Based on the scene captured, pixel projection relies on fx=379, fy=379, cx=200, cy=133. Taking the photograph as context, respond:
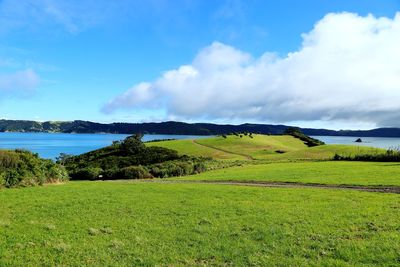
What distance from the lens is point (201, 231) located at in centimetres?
A: 1480

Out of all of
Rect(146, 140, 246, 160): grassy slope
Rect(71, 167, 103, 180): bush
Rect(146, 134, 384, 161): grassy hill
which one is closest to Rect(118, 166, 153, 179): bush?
Rect(71, 167, 103, 180): bush

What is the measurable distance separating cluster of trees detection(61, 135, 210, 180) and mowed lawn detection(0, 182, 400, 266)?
29213mm

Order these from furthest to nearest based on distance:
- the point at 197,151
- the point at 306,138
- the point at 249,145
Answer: the point at 306,138 → the point at 249,145 → the point at 197,151

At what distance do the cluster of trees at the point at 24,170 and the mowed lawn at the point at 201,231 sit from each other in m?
7.34

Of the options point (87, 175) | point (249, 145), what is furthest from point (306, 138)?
point (87, 175)

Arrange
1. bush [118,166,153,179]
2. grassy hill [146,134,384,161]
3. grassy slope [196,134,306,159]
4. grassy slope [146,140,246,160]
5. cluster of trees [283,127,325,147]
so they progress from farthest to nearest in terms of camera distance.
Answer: cluster of trees [283,127,325,147] → grassy slope [196,134,306,159] → grassy slope [146,140,246,160] → grassy hill [146,134,384,161] → bush [118,166,153,179]

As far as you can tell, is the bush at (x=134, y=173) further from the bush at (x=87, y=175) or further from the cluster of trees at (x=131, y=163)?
the bush at (x=87, y=175)

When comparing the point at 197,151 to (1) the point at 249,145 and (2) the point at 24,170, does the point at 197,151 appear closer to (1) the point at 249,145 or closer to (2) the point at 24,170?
(1) the point at 249,145

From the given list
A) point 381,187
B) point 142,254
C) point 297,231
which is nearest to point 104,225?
point 142,254

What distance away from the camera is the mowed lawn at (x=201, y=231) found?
11.7 meters

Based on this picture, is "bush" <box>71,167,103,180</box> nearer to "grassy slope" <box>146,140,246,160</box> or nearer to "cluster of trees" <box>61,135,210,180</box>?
"cluster of trees" <box>61,135,210,180</box>

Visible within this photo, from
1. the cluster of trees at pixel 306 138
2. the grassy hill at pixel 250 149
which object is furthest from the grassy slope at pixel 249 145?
the cluster of trees at pixel 306 138

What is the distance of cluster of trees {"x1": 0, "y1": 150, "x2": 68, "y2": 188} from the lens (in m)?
30.3

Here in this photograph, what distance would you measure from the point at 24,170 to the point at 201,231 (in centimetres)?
2251
